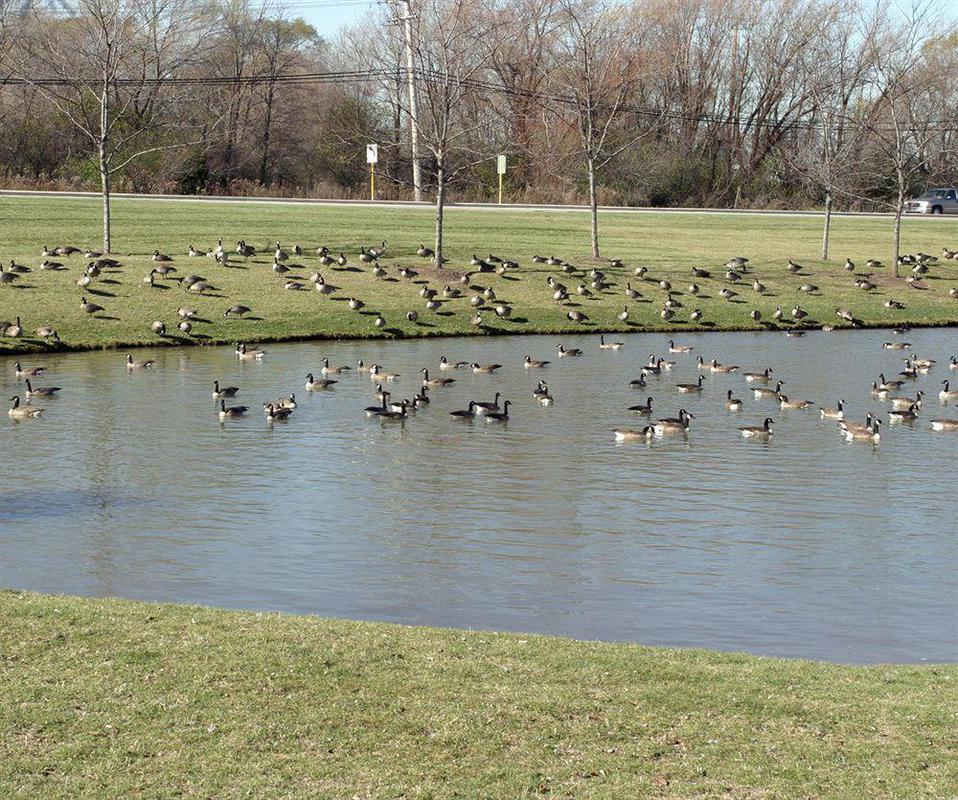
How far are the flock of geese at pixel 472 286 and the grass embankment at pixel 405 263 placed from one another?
0.20m

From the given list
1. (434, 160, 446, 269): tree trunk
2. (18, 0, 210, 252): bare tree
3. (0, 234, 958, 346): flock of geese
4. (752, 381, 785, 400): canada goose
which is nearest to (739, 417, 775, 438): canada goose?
(752, 381, 785, 400): canada goose

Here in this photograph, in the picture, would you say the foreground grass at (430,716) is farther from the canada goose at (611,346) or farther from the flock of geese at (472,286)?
the flock of geese at (472,286)

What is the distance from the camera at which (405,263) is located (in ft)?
165

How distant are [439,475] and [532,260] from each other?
1195 inches

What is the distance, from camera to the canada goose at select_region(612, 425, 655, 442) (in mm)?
26281

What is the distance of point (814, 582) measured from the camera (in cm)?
1639

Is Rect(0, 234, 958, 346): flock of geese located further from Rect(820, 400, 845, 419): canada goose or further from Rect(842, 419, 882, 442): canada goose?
Rect(842, 419, 882, 442): canada goose

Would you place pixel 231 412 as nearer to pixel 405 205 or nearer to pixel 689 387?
pixel 689 387

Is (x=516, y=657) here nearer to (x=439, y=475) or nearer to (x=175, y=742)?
(x=175, y=742)

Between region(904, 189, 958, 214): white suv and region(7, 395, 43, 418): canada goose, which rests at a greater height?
region(904, 189, 958, 214): white suv

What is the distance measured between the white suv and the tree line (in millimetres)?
2595

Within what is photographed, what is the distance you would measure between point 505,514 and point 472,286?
2718cm

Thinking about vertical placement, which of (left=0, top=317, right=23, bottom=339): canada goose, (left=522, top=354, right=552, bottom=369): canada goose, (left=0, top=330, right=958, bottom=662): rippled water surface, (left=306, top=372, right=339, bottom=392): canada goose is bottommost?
(left=0, top=330, right=958, bottom=662): rippled water surface

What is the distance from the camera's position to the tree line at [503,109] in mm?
77250
